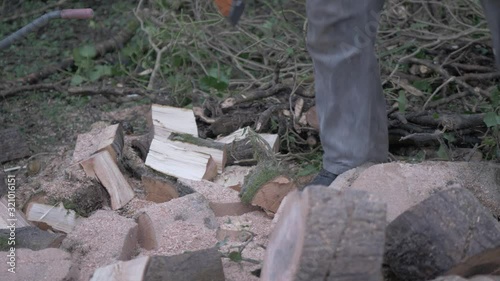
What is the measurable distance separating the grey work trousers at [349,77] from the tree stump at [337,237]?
2.85 ft

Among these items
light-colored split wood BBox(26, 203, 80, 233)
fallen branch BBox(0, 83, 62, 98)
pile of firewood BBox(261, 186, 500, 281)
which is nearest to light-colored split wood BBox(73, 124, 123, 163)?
light-colored split wood BBox(26, 203, 80, 233)

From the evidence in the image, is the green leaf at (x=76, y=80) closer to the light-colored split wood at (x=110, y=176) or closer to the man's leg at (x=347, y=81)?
the light-colored split wood at (x=110, y=176)

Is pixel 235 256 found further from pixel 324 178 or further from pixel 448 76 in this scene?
pixel 448 76

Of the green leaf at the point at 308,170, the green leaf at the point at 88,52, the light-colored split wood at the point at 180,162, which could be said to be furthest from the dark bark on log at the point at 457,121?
the green leaf at the point at 88,52

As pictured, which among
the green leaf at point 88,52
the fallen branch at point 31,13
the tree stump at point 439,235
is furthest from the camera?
the fallen branch at point 31,13

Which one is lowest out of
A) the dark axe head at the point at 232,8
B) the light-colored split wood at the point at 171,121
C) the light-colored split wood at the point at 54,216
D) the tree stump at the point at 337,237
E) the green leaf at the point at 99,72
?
the green leaf at the point at 99,72

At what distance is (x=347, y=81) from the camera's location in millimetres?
2789

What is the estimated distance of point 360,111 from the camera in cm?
283

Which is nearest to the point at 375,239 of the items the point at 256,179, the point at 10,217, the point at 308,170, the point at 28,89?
the point at 256,179

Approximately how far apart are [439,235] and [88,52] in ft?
10.0

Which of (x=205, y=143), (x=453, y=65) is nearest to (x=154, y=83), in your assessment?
(x=205, y=143)

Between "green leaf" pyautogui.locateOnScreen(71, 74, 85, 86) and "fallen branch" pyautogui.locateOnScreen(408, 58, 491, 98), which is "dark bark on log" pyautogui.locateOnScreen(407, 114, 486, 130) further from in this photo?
"green leaf" pyautogui.locateOnScreen(71, 74, 85, 86)

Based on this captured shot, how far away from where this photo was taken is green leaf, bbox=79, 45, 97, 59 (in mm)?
4777

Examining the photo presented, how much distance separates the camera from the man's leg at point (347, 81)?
106 inches
